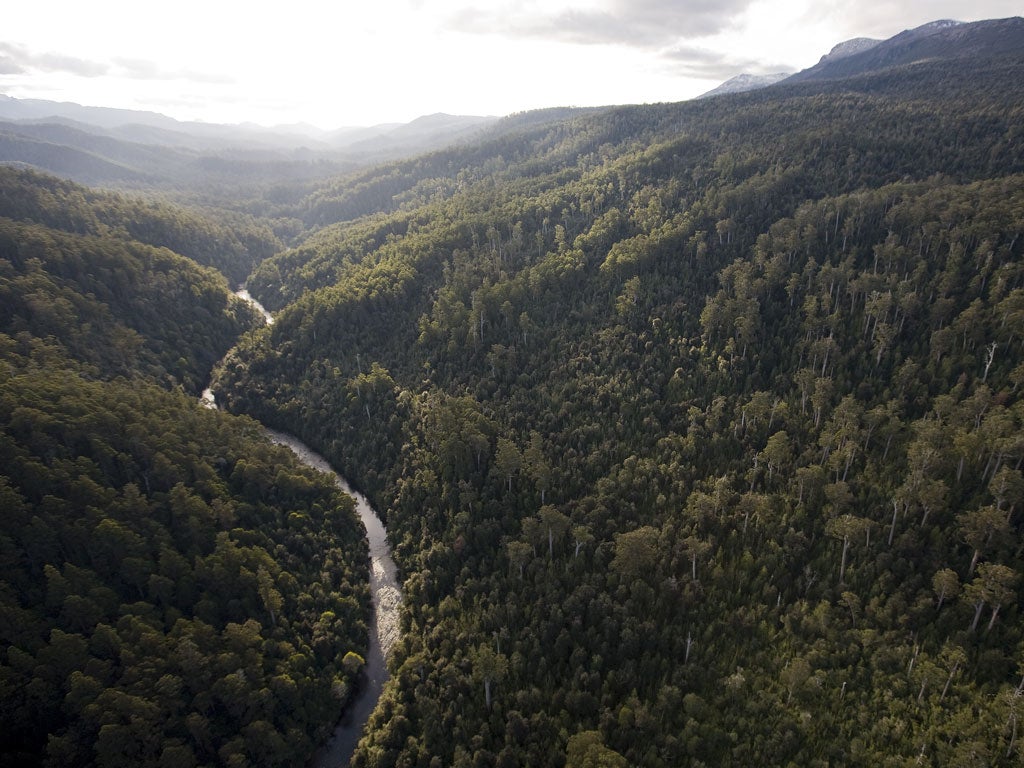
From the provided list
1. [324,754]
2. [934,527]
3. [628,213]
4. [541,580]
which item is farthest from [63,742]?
[628,213]

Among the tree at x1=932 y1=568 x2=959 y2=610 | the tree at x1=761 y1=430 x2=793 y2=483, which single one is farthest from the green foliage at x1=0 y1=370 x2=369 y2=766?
the tree at x1=932 y1=568 x2=959 y2=610

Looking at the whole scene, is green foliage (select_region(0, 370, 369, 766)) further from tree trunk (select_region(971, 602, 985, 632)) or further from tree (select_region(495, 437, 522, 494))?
tree trunk (select_region(971, 602, 985, 632))

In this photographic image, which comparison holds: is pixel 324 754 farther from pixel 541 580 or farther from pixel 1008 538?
pixel 1008 538

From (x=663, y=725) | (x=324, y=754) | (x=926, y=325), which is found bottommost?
(x=324, y=754)

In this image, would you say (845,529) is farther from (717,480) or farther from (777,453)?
(717,480)

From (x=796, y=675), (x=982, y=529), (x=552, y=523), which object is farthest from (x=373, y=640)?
(x=982, y=529)
